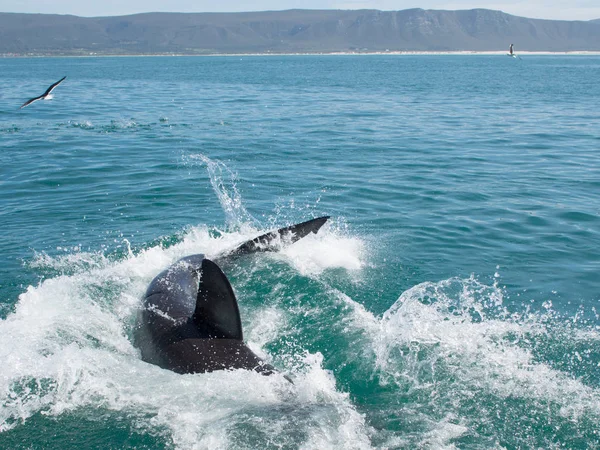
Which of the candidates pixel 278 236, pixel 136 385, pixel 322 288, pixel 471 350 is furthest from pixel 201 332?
pixel 278 236

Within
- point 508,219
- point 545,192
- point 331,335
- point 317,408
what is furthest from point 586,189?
point 317,408

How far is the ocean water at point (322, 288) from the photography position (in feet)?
25.8

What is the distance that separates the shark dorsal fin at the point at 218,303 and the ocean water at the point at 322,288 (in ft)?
2.26

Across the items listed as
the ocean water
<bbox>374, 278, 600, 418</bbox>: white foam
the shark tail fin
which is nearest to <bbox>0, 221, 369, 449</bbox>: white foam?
the ocean water

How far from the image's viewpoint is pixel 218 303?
28.2ft

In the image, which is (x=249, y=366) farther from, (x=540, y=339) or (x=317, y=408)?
(x=540, y=339)

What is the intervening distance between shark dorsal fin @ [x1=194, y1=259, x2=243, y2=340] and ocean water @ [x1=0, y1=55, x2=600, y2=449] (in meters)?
0.69

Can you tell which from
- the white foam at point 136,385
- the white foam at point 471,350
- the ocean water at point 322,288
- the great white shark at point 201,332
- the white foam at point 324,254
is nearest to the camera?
the white foam at point 136,385

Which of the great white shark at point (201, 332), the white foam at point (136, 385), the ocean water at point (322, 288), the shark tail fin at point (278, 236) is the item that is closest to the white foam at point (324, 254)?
the ocean water at point (322, 288)

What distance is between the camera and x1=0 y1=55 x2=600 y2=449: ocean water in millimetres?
7859

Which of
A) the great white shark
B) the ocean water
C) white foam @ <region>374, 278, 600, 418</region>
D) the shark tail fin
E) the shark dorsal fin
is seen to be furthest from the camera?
the shark tail fin

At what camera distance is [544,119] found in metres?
36.1

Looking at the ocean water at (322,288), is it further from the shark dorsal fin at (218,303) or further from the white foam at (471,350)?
the shark dorsal fin at (218,303)

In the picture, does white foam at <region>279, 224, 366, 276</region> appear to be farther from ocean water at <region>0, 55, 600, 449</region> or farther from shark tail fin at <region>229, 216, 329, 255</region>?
shark tail fin at <region>229, 216, 329, 255</region>
